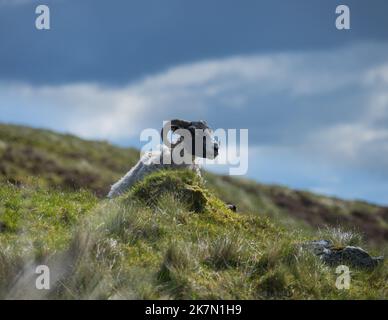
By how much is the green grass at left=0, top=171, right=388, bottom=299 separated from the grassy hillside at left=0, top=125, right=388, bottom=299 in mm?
21

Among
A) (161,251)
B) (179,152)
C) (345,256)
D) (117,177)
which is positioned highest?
(179,152)

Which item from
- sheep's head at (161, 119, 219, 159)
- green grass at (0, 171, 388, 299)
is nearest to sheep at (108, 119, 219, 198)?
sheep's head at (161, 119, 219, 159)

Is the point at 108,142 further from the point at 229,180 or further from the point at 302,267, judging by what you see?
the point at 302,267

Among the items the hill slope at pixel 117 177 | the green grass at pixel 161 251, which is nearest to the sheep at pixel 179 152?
the green grass at pixel 161 251

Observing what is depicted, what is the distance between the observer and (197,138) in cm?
1789

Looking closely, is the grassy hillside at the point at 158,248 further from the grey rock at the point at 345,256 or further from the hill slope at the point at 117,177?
the hill slope at the point at 117,177

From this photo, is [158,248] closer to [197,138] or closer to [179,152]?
[197,138]

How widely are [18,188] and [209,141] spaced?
17.1 feet

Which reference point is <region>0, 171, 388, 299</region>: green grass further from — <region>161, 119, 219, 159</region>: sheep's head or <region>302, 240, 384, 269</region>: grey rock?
<region>161, 119, 219, 159</region>: sheep's head

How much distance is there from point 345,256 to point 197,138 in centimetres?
551

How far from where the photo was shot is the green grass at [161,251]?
37.4 feet

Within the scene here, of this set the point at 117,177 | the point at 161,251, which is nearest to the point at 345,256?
the point at 161,251
